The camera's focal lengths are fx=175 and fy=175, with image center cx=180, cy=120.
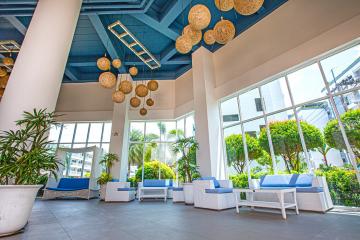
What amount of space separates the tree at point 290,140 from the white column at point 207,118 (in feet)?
5.68

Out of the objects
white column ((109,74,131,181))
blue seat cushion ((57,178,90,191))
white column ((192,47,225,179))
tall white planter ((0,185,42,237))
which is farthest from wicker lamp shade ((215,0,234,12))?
blue seat cushion ((57,178,90,191))

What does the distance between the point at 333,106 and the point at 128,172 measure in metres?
9.13

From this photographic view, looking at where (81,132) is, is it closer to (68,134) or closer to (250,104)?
(68,134)

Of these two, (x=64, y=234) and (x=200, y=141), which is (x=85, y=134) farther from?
(x=64, y=234)

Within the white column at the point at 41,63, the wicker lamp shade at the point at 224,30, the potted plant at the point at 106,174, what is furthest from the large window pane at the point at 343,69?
the potted plant at the point at 106,174

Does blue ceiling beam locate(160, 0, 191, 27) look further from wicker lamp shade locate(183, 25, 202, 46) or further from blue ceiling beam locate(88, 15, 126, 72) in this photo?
wicker lamp shade locate(183, 25, 202, 46)

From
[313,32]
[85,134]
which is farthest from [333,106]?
[85,134]

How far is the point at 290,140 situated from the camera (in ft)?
17.9

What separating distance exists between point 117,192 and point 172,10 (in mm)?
7366

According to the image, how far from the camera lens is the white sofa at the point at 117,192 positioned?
709 cm

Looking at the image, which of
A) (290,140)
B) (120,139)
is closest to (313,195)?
(290,140)

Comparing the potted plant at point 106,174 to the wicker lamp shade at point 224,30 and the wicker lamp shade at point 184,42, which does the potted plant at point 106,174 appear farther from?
the wicker lamp shade at point 224,30

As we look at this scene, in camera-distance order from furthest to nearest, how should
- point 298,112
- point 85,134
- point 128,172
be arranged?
point 85,134, point 128,172, point 298,112

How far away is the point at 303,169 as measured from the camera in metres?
5.01
